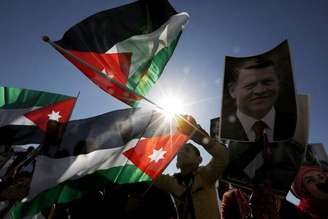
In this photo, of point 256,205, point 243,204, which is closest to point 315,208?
point 243,204

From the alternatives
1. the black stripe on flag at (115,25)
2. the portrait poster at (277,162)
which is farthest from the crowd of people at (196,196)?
the black stripe on flag at (115,25)

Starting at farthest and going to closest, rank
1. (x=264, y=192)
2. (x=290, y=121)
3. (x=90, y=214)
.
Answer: (x=90, y=214)
(x=290, y=121)
(x=264, y=192)

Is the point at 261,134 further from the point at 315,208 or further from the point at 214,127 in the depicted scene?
the point at 214,127

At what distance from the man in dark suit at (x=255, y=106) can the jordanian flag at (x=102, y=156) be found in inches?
31.2

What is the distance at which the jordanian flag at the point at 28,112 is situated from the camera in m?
6.24

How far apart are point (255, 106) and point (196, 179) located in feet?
3.67

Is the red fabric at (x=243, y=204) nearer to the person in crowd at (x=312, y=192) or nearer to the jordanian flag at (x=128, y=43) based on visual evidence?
the person in crowd at (x=312, y=192)

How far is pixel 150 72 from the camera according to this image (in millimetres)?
5699

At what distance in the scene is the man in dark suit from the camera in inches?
142

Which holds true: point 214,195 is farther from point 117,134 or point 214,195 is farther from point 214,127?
point 214,127

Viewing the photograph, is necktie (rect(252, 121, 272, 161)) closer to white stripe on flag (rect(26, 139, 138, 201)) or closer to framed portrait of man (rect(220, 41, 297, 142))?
framed portrait of man (rect(220, 41, 297, 142))

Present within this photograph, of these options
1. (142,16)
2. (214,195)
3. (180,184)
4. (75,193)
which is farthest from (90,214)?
(142,16)

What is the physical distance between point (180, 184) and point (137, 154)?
1.00 meters

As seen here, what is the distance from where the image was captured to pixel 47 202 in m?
4.19
